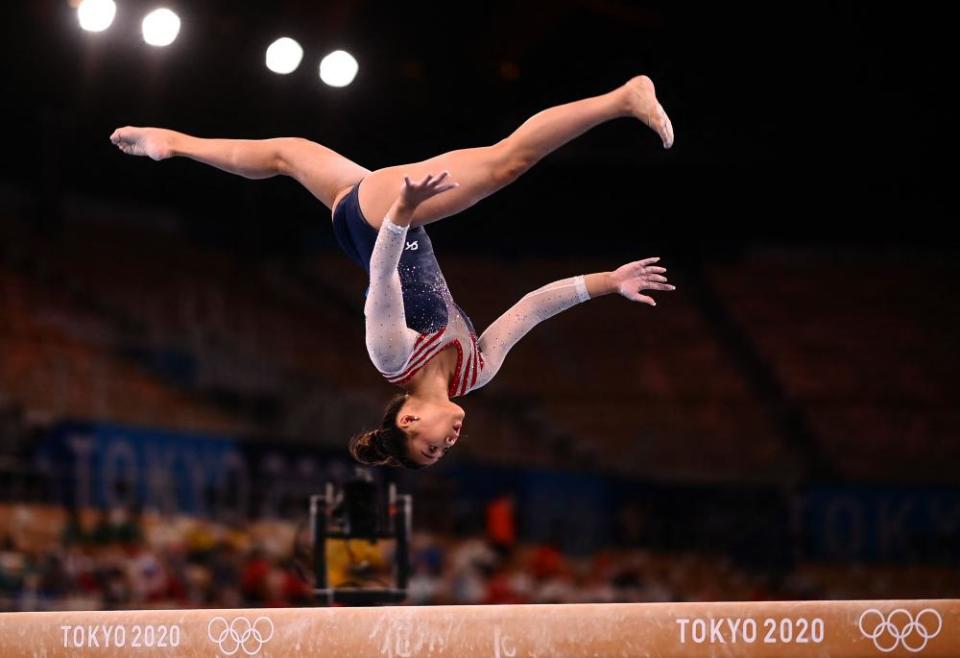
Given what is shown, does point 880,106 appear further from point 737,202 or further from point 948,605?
point 948,605

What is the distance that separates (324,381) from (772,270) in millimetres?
6879

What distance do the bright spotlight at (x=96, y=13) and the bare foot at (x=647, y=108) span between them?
5143 mm

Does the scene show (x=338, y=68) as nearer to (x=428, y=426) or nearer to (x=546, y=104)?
(x=428, y=426)

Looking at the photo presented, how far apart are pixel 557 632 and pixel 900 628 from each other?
47.5 inches

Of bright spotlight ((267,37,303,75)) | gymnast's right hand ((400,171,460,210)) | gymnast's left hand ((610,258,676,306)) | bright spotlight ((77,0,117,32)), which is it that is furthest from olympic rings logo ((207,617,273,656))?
bright spotlight ((77,0,117,32))

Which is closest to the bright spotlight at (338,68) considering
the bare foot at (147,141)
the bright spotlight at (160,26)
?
the bright spotlight at (160,26)

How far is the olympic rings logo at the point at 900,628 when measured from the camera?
14.3 feet

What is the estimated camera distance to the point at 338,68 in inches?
334

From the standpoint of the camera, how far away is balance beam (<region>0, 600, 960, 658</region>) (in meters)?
4.38

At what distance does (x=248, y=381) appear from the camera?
1377cm

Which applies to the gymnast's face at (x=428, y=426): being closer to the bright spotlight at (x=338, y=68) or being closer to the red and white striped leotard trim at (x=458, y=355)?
the red and white striped leotard trim at (x=458, y=355)

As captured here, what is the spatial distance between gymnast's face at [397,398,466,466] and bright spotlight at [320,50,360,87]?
14.7 feet

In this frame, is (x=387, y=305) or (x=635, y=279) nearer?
(x=387, y=305)

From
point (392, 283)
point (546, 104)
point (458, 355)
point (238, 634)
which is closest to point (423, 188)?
point (392, 283)
